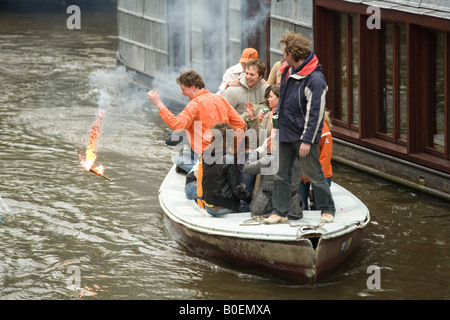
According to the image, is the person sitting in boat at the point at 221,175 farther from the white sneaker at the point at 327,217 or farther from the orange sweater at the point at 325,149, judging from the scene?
the white sneaker at the point at 327,217

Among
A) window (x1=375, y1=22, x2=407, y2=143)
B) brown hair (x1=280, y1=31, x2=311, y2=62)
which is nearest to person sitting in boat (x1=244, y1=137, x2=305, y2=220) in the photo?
brown hair (x1=280, y1=31, x2=311, y2=62)

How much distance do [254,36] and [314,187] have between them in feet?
22.0

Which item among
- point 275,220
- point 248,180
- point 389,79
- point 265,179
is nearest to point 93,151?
point 389,79

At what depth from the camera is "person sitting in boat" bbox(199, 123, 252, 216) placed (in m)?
8.70

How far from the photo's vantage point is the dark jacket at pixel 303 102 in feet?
25.8

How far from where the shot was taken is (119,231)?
10008 millimetres

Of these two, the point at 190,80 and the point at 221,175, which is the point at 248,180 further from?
the point at 190,80

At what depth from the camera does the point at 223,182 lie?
28.8ft

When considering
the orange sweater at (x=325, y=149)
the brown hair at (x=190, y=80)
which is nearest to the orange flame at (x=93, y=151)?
the brown hair at (x=190, y=80)

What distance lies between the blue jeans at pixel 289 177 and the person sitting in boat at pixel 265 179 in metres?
0.12

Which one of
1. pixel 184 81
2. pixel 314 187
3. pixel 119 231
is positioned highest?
pixel 184 81
